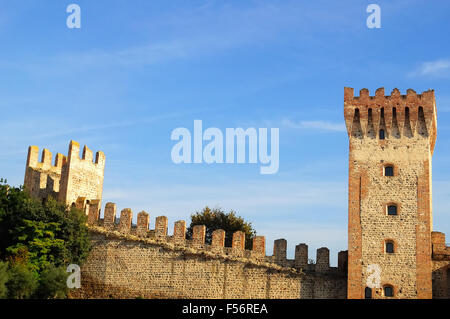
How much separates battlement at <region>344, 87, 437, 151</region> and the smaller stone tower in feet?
51.9

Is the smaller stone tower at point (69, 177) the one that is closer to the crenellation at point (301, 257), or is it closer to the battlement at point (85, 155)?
the battlement at point (85, 155)

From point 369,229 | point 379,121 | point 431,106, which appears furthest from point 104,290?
point 431,106

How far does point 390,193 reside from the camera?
36.9 m

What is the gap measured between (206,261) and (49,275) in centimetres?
825

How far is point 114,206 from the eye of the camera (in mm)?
41594

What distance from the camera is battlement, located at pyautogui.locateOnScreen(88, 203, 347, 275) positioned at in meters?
37.8

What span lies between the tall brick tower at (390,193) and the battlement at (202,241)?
6.69 feet

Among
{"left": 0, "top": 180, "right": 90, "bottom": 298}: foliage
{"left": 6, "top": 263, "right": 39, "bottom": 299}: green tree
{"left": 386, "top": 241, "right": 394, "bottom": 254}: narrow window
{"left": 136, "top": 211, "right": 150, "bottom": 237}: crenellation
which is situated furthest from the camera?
{"left": 136, "top": 211, "right": 150, "bottom": 237}: crenellation

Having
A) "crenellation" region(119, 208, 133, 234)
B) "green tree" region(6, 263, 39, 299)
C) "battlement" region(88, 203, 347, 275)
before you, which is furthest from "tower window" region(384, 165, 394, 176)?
"green tree" region(6, 263, 39, 299)

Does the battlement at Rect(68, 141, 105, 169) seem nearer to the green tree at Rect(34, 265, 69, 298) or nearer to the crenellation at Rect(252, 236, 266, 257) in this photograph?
the green tree at Rect(34, 265, 69, 298)

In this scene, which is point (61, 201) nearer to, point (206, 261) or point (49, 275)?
point (49, 275)

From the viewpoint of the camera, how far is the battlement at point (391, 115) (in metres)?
37.8

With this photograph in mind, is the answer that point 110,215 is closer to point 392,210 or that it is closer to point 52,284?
point 52,284

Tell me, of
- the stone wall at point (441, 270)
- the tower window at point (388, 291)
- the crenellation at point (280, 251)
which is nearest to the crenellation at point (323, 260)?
the crenellation at point (280, 251)
